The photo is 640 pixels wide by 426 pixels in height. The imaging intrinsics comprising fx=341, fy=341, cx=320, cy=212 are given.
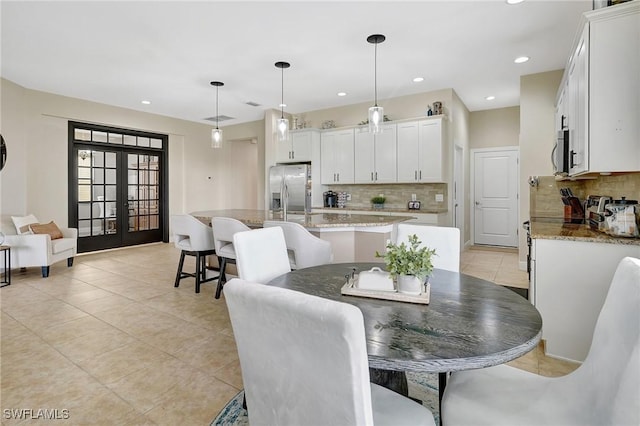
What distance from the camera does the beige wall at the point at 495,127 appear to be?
6.43m

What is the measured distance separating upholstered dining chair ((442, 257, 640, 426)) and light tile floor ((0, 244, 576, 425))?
48.7 inches

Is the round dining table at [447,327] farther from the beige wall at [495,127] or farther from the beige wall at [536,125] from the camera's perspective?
the beige wall at [495,127]

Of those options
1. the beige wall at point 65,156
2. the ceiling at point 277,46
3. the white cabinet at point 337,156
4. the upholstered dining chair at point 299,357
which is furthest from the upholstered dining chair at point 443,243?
the beige wall at point 65,156

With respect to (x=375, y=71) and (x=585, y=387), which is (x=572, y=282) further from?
(x=375, y=71)

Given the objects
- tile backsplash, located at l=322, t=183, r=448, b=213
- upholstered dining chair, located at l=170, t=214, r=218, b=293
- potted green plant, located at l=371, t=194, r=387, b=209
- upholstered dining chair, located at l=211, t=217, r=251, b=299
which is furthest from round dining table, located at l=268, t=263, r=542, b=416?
potted green plant, located at l=371, t=194, r=387, b=209

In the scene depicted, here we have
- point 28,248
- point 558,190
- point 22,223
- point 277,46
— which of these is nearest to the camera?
point 277,46

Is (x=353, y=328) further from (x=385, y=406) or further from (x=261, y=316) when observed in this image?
(x=385, y=406)

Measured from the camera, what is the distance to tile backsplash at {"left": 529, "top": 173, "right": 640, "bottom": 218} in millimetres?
2953

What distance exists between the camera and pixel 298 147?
651cm

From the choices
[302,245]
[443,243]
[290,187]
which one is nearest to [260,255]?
[302,245]

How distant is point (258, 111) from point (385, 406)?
6.34m

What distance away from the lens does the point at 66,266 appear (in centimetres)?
521

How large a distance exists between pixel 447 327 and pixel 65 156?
6769mm

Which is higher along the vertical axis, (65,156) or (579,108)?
(65,156)
